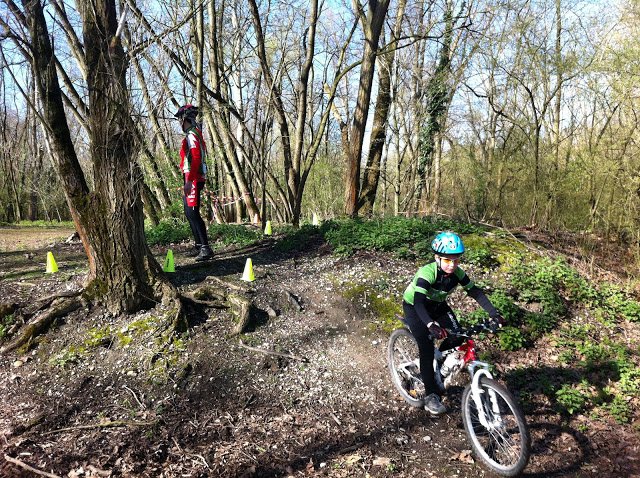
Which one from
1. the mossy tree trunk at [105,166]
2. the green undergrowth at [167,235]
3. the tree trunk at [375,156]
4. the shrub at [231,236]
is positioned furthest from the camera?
the tree trunk at [375,156]

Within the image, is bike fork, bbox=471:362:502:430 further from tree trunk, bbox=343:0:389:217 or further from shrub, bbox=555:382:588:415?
tree trunk, bbox=343:0:389:217

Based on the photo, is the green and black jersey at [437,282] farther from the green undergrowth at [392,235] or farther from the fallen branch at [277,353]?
the green undergrowth at [392,235]

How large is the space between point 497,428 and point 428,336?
94 cm

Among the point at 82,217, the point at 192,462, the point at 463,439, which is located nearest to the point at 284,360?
the point at 192,462

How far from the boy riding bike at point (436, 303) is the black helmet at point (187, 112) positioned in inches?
169

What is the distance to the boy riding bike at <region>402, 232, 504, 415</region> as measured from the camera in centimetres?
370

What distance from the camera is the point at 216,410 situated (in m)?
4.09

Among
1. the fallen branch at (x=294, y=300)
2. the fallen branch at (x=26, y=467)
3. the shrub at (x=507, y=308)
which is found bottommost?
the fallen branch at (x=26, y=467)

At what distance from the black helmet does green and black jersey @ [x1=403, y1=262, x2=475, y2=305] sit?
4346 millimetres

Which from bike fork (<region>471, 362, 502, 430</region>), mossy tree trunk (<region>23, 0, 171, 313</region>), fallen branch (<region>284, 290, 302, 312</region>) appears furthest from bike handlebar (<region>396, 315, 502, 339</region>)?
mossy tree trunk (<region>23, 0, 171, 313</region>)

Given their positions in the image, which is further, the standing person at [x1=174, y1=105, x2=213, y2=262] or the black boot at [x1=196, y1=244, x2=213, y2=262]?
the black boot at [x1=196, y1=244, x2=213, y2=262]

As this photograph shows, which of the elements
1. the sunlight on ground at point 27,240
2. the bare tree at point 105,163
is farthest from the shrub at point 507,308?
the sunlight on ground at point 27,240

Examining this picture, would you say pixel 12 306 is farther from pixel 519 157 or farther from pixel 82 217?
pixel 519 157

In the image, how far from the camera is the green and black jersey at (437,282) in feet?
12.6
